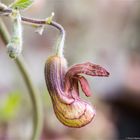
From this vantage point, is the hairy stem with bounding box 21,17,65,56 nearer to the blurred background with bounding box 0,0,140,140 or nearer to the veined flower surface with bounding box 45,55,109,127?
the veined flower surface with bounding box 45,55,109,127

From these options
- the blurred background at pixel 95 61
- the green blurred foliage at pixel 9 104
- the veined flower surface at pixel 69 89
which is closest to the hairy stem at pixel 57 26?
the veined flower surface at pixel 69 89

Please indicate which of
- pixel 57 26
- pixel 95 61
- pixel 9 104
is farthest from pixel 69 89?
pixel 95 61

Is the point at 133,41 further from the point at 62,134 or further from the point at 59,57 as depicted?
the point at 59,57

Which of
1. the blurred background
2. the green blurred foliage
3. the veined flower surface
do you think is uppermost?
the blurred background

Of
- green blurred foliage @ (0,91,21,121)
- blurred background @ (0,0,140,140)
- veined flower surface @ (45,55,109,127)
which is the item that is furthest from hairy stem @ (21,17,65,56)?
blurred background @ (0,0,140,140)

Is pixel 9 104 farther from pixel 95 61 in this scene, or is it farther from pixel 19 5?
pixel 95 61

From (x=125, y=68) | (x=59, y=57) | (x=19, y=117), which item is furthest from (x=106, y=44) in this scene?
(x=59, y=57)

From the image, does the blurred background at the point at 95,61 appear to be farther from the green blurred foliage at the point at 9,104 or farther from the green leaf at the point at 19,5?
the green leaf at the point at 19,5
